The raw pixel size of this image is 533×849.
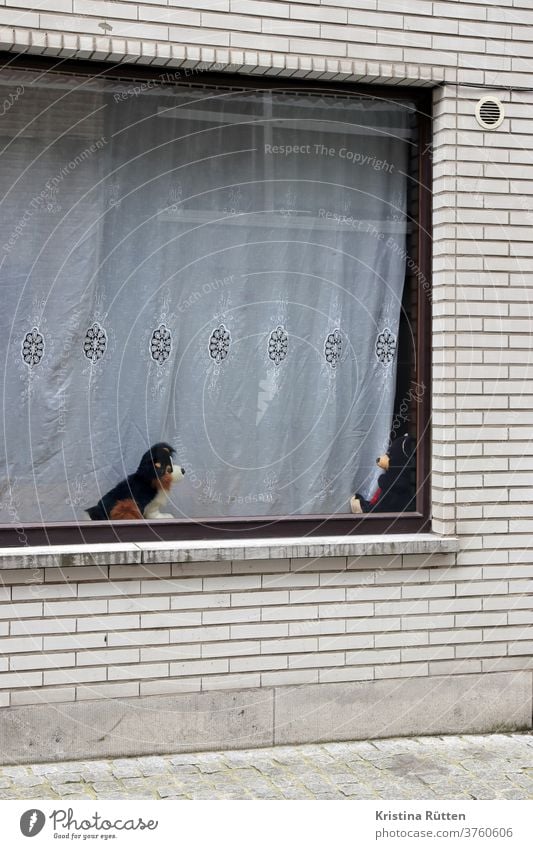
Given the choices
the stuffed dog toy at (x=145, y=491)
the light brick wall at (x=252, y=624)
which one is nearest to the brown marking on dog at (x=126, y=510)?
the stuffed dog toy at (x=145, y=491)

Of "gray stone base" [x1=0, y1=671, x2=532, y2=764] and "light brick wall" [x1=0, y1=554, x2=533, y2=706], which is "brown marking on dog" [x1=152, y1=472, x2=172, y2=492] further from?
"gray stone base" [x1=0, y1=671, x2=532, y2=764]

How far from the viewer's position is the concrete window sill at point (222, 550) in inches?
223

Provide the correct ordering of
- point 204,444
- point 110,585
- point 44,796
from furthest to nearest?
point 204,444
point 110,585
point 44,796

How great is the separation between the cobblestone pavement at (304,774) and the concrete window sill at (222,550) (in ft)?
3.27

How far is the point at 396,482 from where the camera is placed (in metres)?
6.40

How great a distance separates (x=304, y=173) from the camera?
6.27m

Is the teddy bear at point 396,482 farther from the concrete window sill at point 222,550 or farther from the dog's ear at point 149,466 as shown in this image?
the dog's ear at point 149,466

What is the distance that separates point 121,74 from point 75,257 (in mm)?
953

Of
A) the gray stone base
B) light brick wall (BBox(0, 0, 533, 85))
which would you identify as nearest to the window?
light brick wall (BBox(0, 0, 533, 85))

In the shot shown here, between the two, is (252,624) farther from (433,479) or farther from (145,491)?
(433,479)

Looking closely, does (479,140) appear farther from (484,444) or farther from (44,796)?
(44,796)

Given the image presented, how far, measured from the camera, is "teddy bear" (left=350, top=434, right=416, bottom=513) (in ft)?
20.9

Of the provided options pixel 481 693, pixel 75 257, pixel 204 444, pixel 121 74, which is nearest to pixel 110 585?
pixel 204 444

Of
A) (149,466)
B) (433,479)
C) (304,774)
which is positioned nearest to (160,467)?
(149,466)
